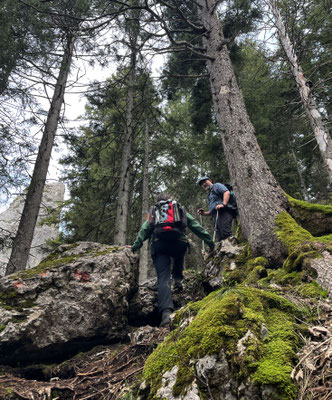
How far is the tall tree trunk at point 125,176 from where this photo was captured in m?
8.45

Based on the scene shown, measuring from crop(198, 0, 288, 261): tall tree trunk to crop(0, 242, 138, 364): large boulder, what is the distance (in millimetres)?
2257

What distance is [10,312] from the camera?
3459 mm

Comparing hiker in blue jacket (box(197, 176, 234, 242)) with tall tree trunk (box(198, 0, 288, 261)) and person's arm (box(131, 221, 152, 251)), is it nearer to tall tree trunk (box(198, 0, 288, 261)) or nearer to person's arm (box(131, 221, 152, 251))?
tall tree trunk (box(198, 0, 288, 261))

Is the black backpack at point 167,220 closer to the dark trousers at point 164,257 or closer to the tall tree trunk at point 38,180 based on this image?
the dark trousers at point 164,257

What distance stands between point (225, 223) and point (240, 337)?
4440 mm

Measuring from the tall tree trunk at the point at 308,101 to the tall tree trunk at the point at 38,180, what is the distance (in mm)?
7363

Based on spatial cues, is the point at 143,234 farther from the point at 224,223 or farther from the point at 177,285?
the point at 224,223

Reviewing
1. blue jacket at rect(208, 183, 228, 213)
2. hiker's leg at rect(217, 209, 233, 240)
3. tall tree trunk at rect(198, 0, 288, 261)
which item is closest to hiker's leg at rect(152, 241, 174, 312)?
tall tree trunk at rect(198, 0, 288, 261)

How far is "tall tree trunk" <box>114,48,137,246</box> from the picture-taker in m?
8.45

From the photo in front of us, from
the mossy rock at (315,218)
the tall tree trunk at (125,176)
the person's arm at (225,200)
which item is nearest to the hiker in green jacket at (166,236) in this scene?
the person's arm at (225,200)

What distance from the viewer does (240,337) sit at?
5.52 feet

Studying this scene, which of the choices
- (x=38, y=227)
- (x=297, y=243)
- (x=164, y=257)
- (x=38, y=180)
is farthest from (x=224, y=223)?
(x=38, y=227)

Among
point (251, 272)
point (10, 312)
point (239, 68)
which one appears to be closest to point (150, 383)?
point (251, 272)

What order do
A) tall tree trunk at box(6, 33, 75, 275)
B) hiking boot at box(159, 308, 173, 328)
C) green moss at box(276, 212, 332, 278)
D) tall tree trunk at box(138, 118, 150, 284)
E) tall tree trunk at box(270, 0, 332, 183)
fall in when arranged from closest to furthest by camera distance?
green moss at box(276, 212, 332, 278)
hiking boot at box(159, 308, 173, 328)
tall tree trunk at box(6, 33, 75, 275)
tall tree trunk at box(270, 0, 332, 183)
tall tree trunk at box(138, 118, 150, 284)
